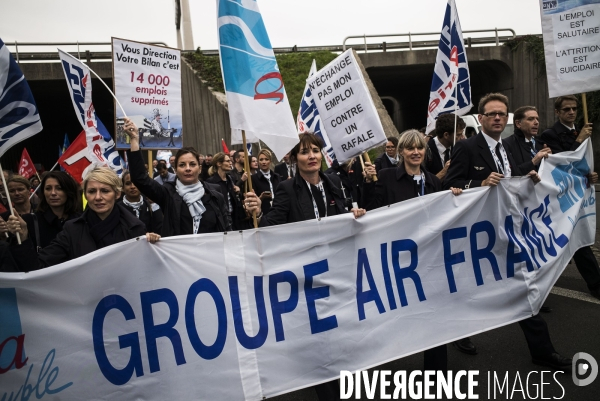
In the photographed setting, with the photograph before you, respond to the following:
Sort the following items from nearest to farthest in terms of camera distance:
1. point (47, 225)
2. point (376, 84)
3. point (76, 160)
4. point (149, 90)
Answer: point (47, 225)
point (149, 90)
point (76, 160)
point (376, 84)

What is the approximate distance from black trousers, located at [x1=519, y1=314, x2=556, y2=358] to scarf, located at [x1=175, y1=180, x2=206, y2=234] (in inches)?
107

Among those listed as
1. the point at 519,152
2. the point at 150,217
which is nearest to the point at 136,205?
the point at 150,217

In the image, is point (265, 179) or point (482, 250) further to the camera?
point (265, 179)

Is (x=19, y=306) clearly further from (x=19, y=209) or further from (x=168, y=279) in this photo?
(x=19, y=209)

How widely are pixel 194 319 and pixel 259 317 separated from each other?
1.34 ft

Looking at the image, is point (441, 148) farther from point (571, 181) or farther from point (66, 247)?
point (66, 247)

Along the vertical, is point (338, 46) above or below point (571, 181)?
above

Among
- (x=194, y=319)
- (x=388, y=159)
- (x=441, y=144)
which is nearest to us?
(x=194, y=319)

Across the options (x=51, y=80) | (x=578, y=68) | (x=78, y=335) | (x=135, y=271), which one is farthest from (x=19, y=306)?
(x=51, y=80)

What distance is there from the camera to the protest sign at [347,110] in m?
4.57

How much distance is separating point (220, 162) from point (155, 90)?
1.56 metres

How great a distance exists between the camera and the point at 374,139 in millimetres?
4512

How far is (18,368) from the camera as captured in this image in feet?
9.71

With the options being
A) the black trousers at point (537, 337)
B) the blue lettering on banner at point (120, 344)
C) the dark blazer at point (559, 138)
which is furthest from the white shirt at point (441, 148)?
the blue lettering on banner at point (120, 344)
